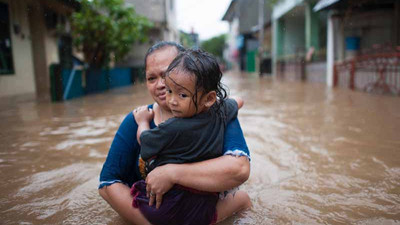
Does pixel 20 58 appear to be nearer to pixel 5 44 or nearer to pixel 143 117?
pixel 5 44

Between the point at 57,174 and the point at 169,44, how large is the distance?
1.88 m

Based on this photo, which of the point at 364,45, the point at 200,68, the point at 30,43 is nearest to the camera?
the point at 200,68

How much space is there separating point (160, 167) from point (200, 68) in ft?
1.81

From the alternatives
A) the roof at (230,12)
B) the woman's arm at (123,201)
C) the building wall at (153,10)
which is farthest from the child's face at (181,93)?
the roof at (230,12)

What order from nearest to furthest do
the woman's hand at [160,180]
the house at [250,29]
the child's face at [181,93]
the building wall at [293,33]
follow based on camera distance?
1. the child's face at [181,93]
2. the woman's hand at [160,180]
3. the building wall at [293,33]
4. the house at [250,29]

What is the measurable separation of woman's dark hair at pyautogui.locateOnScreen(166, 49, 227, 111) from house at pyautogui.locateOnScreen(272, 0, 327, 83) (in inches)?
595

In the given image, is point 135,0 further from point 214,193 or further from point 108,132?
point 214,193

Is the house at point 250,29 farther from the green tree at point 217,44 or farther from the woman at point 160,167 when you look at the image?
the green tree at point 217,44

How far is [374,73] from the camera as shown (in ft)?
34.3

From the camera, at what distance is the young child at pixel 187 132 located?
1709 mm

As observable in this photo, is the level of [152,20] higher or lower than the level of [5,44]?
higher

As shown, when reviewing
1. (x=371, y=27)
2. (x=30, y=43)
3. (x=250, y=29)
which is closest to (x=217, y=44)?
(x=250, y=29)

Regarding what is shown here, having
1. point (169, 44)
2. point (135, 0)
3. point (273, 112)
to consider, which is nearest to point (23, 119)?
point (273, 112)

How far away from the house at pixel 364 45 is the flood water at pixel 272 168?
3961mm
